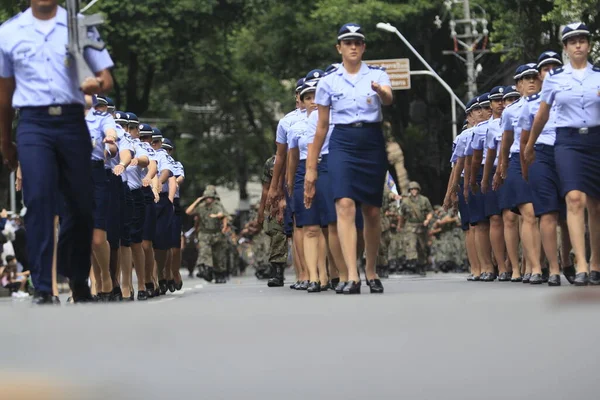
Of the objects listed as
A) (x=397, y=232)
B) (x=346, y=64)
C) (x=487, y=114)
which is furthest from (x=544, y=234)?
(x=397, y=232)

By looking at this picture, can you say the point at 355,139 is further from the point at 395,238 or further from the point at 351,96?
the point at 395,238

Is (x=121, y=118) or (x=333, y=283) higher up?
(x=121, y=118)

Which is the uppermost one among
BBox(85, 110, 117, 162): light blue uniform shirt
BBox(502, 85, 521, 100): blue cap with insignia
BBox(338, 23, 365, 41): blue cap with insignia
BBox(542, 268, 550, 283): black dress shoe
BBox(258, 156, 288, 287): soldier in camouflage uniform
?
BBox(338, 23, 365, 41): blue cap with insignia

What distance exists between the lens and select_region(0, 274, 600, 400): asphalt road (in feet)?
20.0

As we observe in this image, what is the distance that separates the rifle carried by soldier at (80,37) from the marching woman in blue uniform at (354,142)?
11.5ft

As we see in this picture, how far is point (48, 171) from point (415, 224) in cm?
2526

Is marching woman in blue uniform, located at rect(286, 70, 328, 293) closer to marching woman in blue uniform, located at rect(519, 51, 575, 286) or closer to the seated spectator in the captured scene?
marching woman in blue uniform, located at rect(519, 51, 575, 286)

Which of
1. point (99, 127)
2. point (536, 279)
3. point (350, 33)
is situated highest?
point (350, 33)

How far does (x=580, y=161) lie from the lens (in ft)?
43.2

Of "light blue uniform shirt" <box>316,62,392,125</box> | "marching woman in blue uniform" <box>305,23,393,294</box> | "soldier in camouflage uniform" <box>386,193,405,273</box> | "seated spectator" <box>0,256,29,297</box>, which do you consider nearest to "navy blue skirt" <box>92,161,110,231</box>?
"marching woman in blue uniform" <box>305,23,393,294</box>

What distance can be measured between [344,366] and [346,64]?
6670mm

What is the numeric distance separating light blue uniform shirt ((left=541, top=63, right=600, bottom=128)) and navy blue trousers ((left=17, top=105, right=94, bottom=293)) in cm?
500

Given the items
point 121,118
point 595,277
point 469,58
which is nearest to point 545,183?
point 595,277

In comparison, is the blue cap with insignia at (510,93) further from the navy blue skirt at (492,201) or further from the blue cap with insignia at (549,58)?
the blue cap with insignia at (549,58)
